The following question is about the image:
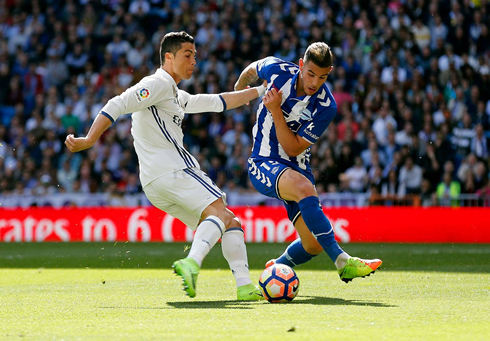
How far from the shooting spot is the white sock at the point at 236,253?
20.3ft

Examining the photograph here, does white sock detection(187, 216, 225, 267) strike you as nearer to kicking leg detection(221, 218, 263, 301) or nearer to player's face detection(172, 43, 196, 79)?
kicking leg detection(221, 218, 263, 301)

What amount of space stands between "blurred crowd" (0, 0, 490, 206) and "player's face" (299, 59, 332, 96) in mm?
7892

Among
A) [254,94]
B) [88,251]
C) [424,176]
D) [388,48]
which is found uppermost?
[388,48]

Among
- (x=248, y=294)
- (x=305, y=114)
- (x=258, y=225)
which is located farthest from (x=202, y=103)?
(x=258, y=225)

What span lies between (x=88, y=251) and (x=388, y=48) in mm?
7529

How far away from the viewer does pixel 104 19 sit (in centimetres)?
1942

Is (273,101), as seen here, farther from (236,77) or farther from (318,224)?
(236,77)

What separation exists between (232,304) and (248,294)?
36cm

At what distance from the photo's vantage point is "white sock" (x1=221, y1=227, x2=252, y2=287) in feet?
20.3

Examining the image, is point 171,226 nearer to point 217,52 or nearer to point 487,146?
point 217,52

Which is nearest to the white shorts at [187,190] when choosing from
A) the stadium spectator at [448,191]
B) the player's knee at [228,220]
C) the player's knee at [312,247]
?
the player's knee at [228,220]

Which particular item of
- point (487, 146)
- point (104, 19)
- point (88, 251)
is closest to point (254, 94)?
point (88, 251)

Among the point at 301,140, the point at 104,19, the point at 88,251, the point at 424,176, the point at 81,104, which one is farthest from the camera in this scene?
the point at 104,19

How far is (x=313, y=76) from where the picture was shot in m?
6.34
